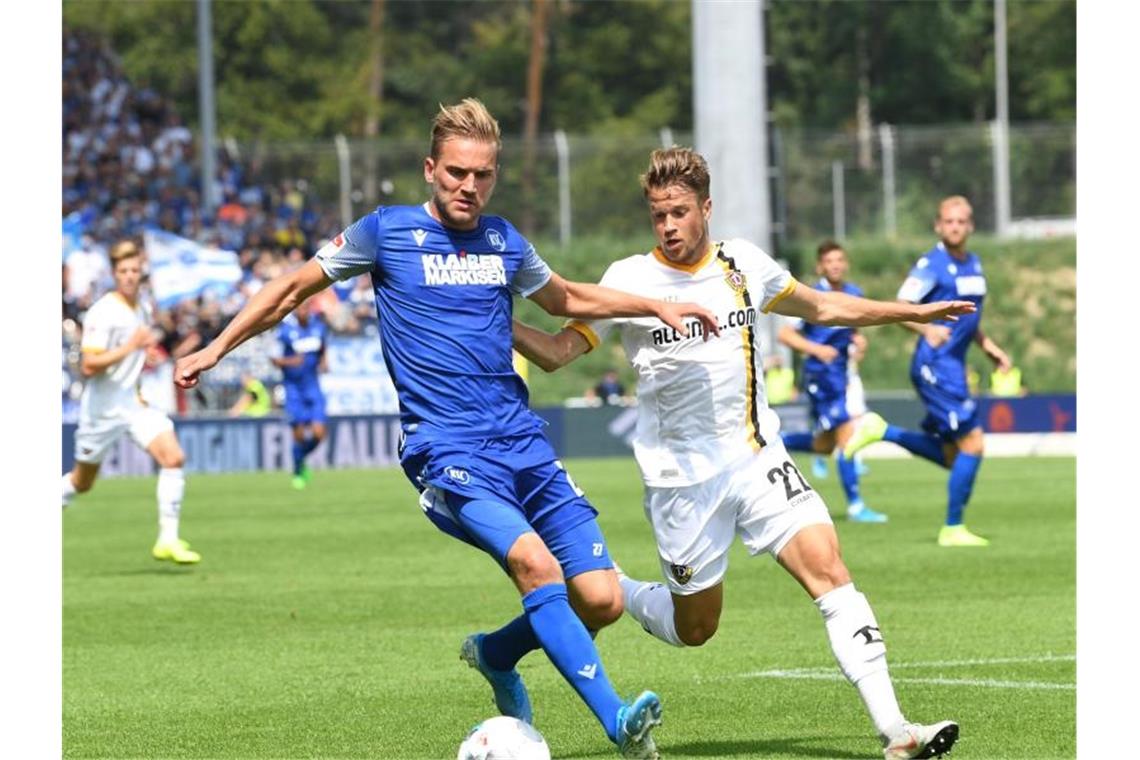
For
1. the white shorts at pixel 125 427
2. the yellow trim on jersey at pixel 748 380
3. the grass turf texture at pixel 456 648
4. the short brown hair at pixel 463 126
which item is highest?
the short brown hair at pixel 463 126

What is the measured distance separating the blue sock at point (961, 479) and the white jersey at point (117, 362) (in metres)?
6.18

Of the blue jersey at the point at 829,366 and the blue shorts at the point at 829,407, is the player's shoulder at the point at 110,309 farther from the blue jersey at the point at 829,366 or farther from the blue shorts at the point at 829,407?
the blue shorts at the point at 829,407

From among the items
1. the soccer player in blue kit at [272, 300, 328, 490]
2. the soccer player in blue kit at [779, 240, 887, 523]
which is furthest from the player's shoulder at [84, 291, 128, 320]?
the soccer player in blue kit at [272, 300, 328, 490]

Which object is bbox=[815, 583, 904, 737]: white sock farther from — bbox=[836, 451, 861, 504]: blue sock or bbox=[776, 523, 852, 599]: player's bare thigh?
bbox=[836, 451, 861, 504]: blue sock

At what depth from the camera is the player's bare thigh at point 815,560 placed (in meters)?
7.70

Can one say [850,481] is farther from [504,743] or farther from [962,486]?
[504,743]

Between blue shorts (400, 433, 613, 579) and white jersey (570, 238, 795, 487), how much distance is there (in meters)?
0.61

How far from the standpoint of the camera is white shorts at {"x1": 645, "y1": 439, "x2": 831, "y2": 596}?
784 centimetres

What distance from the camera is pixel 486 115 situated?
24.8ft

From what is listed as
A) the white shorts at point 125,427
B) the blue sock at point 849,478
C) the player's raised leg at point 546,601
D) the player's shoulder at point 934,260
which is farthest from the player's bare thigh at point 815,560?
the blue sock at point 849,478

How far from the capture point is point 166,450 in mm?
15953

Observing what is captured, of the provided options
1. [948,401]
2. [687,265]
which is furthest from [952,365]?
[687,265]

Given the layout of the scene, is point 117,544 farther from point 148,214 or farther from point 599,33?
point 599,33

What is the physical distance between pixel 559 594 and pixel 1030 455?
2449 cm
